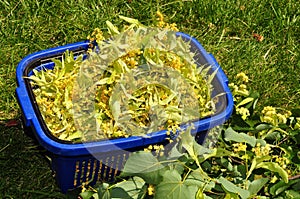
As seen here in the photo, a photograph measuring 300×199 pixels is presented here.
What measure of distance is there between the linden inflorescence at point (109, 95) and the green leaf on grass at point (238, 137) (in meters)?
0.12

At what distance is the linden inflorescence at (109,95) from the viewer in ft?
7.18

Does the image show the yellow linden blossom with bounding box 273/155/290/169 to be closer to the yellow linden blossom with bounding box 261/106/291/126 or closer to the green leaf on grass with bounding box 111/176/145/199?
the yellow linden blossom with bounding box 261/106/291/126

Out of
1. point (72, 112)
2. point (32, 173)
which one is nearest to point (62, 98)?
point (72, 112)

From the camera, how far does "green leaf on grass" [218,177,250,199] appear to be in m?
2.04

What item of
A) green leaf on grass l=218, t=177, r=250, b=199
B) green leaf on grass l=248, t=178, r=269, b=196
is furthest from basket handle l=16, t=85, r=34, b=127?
green leaf on grass l=248, t=178, r=269, b=196

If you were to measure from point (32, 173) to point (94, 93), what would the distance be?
543mm

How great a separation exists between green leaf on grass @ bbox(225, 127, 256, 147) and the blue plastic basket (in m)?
0.09

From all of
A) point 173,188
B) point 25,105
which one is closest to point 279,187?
point 173,188

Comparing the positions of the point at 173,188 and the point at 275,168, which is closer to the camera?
the point at 173,188

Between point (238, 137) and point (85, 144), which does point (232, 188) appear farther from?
point (85, 144)

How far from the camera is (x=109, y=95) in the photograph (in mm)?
2217

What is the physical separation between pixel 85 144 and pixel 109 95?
8.0 inches

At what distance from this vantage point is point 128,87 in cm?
221

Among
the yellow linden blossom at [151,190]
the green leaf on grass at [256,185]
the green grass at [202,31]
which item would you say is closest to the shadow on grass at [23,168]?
the green grass at [202,31]
